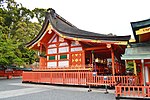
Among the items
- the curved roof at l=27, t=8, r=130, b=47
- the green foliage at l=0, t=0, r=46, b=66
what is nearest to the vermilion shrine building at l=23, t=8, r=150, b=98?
the curved roof at l=27, t=8, r=130, b=47

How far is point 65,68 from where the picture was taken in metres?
14.0

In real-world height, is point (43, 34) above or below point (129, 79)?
above

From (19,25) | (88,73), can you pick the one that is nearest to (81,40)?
(88,73)

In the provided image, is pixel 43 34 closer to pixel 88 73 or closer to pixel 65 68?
pixel 65 68

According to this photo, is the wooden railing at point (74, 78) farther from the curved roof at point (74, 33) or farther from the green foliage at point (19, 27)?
the green foliage at point (19, 27)

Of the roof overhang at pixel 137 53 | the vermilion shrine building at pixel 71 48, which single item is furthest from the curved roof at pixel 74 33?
the roof overhang at pixel 137 53

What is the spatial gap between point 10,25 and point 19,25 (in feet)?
13.8

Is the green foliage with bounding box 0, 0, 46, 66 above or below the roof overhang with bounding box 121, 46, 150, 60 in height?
above

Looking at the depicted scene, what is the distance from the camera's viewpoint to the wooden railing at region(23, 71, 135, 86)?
35.5 feet

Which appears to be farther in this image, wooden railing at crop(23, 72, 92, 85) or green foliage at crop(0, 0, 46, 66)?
green foliage at crop(0, 0, 46, 66)

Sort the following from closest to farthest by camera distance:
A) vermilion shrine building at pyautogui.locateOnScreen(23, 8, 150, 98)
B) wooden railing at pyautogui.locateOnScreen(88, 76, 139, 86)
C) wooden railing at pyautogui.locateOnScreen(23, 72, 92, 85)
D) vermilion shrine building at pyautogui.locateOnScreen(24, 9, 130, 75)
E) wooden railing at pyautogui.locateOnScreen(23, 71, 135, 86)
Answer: vermilion shrine building at pyautogui.locateOnScreen(23, 8, 150, 98) < wooden railing at pyautogui.locateOnScreen(88, 76, 139, 86) < wooden railing at pyautogui.locateOnScreen(23, 71, 135, 86) < wooden railing at pyautogui.locateOnScreen(23, 72, 92, 85) < vermilion shrine building at pyautogui.locateOnScreen(24, 9, 130, 75)

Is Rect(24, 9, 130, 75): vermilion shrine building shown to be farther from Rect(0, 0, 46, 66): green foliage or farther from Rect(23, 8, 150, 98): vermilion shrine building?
Rect(0, 0, 46, 66): green foliage

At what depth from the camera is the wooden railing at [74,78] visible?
1082cm

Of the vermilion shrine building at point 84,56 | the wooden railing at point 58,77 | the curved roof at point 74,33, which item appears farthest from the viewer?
the wooden railing at point 58,77
